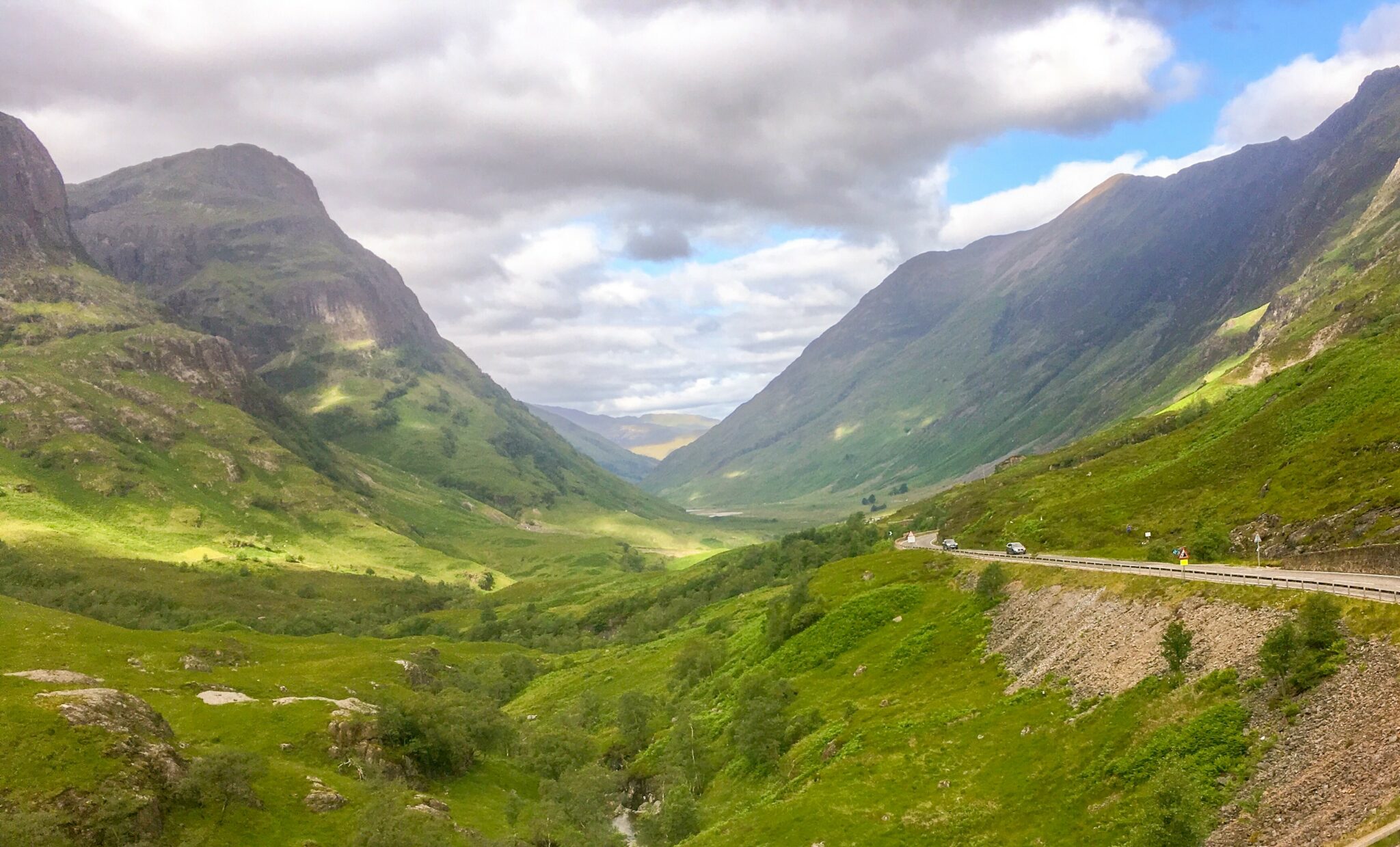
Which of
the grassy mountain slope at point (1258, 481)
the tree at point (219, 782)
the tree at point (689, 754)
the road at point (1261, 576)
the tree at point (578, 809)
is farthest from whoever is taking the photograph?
the tree at point (689, 754)

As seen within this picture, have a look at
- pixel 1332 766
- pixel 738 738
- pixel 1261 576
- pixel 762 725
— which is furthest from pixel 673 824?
pixel 1332 766

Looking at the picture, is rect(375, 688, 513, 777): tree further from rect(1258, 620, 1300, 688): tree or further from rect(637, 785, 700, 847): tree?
rect(1258, 620, 1300, 688): tree

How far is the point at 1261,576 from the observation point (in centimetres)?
6191

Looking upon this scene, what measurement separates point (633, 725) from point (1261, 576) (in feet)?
293

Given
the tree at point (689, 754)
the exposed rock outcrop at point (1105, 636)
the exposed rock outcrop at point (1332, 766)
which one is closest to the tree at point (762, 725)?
the tree at point (689, 754)

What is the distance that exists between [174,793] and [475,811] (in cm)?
3547

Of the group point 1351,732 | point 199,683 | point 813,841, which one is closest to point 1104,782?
point 1351,732

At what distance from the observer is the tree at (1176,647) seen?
52.2m

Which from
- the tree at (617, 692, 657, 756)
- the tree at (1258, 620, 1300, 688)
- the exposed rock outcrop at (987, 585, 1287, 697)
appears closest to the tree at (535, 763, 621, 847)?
the tree at (617, 692, 657, 756)

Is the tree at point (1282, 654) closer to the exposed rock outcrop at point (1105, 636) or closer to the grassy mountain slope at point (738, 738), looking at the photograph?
the grassy mountain slope at point (738, 738)

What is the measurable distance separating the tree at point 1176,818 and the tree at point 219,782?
263 ft

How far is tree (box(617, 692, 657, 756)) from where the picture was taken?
11962cm

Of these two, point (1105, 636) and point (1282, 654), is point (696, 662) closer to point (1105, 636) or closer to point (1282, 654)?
point (1105, 636)

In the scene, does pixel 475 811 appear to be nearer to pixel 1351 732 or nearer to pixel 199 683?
pixel 199 683
